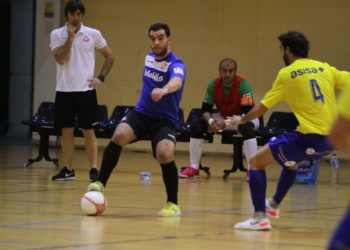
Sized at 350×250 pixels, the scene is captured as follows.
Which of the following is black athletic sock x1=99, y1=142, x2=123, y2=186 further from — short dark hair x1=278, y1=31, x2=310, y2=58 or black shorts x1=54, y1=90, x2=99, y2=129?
black shorts x1=54, y1=90, x2=99, y2=129

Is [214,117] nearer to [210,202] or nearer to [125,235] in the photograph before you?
[210,202]

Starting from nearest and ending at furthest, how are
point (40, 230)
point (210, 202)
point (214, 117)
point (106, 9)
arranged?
A: point (40, 230) < point (210, 202) < point (214, 117) < point (106, 9)

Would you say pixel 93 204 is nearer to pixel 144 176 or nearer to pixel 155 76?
pixel 155 76

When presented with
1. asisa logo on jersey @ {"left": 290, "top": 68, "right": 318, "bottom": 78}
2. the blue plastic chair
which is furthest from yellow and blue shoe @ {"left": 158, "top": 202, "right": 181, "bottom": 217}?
the blue plastic chair

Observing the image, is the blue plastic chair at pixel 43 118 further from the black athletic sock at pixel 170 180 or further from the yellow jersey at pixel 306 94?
the yellow jersey at pixel 306 94

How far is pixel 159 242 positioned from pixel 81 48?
4274 millimetres

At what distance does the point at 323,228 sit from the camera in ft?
16.6

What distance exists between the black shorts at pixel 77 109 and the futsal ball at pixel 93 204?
2.66 metres

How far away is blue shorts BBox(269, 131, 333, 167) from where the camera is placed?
4922mm

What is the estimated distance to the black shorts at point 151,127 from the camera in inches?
222

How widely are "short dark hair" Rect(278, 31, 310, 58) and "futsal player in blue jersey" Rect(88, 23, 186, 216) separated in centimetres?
86

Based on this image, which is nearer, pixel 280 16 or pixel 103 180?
pixel 103 180

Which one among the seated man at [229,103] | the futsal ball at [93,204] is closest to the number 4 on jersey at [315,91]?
the futsal ball at [93,204]

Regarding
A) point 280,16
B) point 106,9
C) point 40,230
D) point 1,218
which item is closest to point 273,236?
point 40,230
